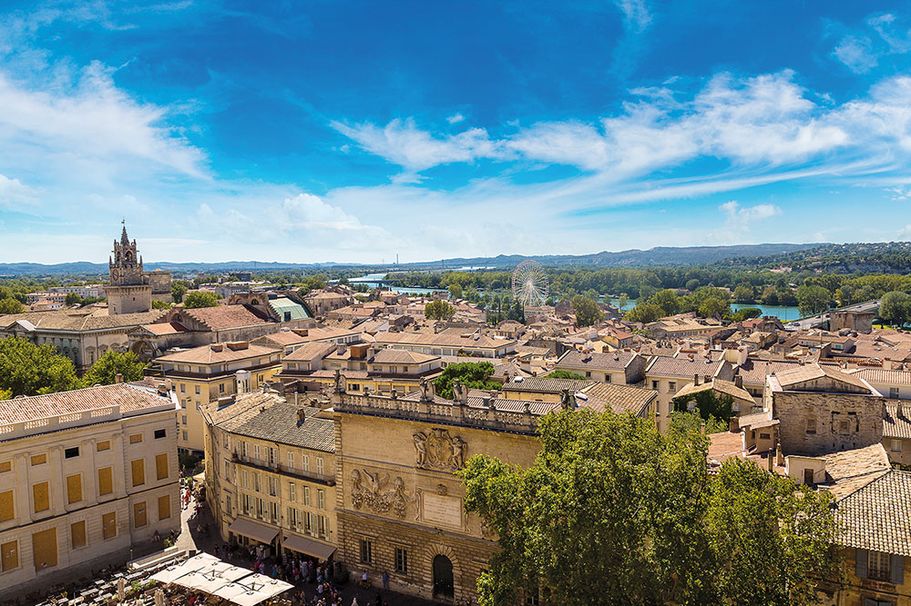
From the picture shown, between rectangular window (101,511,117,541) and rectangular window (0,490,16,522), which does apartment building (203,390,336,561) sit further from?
rectangular window (0,490,16,522)

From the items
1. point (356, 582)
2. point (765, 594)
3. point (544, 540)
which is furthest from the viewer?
point (356, 582)

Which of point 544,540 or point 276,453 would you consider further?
point 276,453

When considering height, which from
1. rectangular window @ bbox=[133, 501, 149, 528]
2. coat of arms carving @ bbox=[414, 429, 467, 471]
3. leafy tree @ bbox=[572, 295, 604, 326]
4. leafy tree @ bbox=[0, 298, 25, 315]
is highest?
leafy tree @ bbox=[0, 298, 25, 315]

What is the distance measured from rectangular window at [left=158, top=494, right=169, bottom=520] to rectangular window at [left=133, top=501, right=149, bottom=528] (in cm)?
91

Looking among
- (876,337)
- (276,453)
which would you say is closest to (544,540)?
(276,453)

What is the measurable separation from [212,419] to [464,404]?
2112 cm

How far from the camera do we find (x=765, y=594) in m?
20.2

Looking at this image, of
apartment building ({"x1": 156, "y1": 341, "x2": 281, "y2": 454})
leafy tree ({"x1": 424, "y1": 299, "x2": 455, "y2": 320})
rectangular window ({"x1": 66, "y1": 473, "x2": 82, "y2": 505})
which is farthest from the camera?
leafy tree ({"x1": 424, "y1": 299, "x2": 455, "y2": 320})

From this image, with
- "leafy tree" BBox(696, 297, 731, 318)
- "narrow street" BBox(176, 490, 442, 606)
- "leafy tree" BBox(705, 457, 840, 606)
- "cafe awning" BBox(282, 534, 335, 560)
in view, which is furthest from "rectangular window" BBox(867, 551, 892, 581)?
"leafy tree" BBox(696, 297, 731, 318)

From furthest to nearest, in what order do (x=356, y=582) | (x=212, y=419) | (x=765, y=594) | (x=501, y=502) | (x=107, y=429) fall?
(x=212, y=419)
(x=107, y=429)
(x=356, y=582)
(x=501, y=502)
(x=765, y=594)

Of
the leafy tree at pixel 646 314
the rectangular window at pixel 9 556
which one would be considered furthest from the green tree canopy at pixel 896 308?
the rectangular window at pixel 9 556

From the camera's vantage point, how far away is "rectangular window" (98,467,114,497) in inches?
1471

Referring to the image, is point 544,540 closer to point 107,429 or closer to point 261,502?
point 261,502

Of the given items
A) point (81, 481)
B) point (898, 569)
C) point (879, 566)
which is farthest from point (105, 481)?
point (898, 569)
